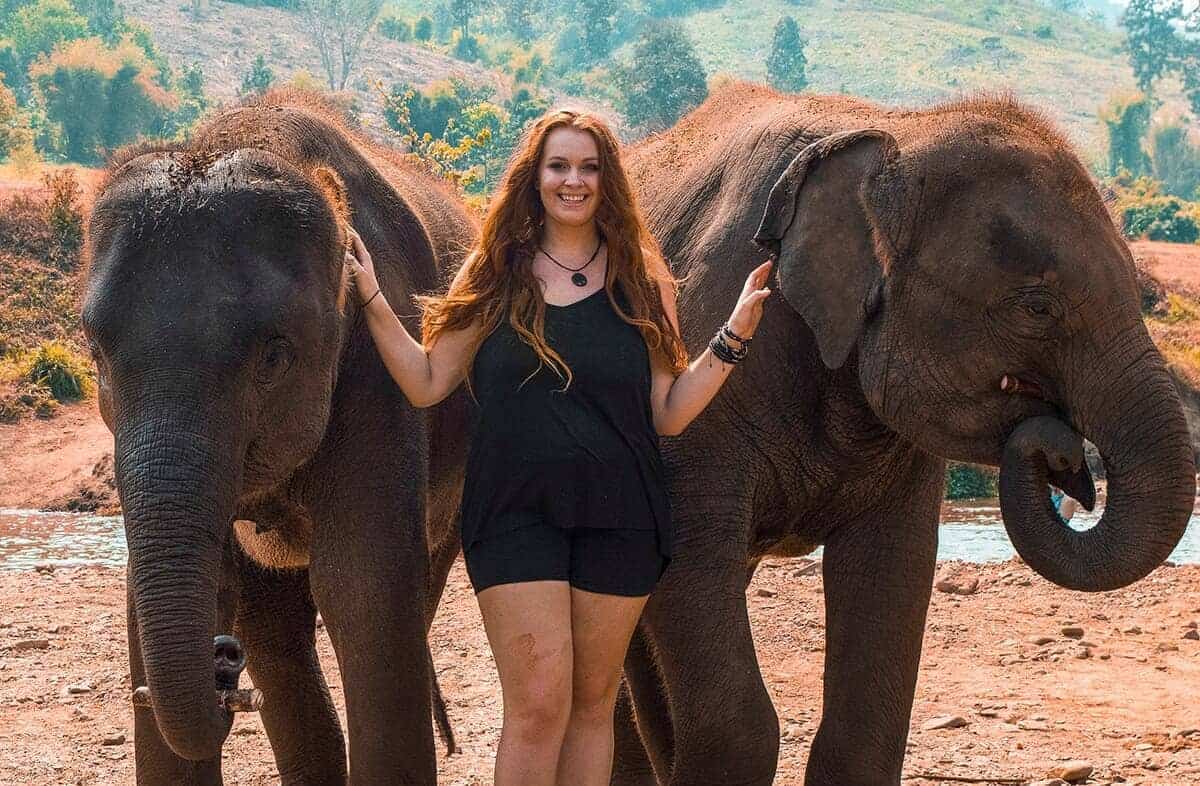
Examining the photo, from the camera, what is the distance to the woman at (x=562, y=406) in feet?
14.2

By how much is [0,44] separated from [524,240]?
83516mm

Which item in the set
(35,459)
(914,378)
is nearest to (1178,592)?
(914,378)

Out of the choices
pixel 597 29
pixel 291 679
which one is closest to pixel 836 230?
pixel 291 679

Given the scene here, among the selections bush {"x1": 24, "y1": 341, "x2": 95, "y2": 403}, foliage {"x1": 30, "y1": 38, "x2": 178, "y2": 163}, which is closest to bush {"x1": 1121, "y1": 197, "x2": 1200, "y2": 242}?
bush {"x1": 24, "y1": 341, "x2": 95, "y2": 403}

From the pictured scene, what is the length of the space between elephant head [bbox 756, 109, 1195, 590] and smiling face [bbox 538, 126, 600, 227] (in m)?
0.75

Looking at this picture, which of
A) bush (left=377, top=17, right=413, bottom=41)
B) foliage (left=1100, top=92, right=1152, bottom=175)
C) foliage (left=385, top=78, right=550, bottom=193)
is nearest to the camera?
foliage (left=385, top=78, right=550, bottom=193)

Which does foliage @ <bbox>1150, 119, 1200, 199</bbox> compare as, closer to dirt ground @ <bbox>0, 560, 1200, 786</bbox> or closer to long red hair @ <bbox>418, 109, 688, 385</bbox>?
dirt ground @ <bbox>0, 560, 1200, 786</bbox>

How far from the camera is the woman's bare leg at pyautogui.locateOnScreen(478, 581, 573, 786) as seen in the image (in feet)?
14.0

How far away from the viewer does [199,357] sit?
14.2 ft

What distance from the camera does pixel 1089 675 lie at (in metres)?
8.22

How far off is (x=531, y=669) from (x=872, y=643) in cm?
165

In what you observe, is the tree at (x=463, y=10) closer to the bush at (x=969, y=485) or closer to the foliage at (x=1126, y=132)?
the foliage at (x=1126, y=132)

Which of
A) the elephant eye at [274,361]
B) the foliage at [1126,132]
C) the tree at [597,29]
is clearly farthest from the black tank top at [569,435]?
the tree at [597,29]

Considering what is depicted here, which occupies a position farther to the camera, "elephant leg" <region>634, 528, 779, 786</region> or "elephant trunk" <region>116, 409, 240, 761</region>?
"elephant leg" <region>634, 528, 779, 786</region>
